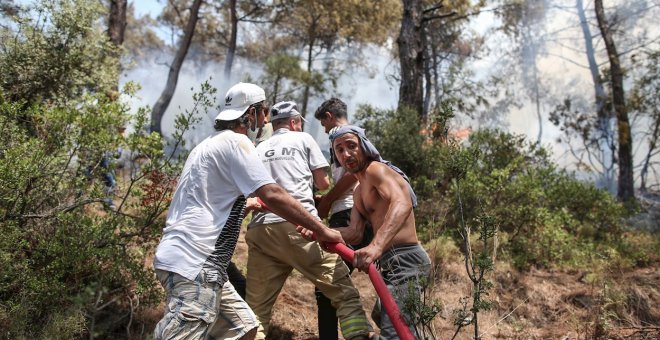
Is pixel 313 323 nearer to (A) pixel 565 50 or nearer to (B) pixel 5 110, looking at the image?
(B) pixel 5 110

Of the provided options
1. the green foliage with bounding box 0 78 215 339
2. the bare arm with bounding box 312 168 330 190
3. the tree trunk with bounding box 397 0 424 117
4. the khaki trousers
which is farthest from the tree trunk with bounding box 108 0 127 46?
the khaki trousers

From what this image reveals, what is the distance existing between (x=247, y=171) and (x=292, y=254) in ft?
3.74

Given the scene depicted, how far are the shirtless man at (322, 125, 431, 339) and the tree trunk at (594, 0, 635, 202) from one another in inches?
416

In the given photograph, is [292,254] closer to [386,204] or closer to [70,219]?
[386,204]

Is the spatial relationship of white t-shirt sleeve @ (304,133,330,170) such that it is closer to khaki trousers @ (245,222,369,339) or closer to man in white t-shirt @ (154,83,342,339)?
khaki trousers @ (245,222,369,339)

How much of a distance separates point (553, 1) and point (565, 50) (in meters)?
2.68

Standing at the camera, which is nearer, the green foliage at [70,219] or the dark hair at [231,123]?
the dark hair at [231,123]

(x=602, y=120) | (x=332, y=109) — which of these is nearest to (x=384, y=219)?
(x=332, y=109)

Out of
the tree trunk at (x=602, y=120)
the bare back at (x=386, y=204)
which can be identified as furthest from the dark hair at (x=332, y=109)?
the tree trunk at (x=602, y=120)

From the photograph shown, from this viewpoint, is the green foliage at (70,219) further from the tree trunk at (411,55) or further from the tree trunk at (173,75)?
the tree trunk at (173,75)

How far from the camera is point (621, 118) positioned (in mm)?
12477

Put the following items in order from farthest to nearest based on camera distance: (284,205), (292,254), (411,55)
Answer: (411,55) → (292,254) → (284,205)

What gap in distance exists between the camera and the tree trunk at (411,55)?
8984mm

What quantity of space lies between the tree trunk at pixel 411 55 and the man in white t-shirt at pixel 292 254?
17.1 feet
